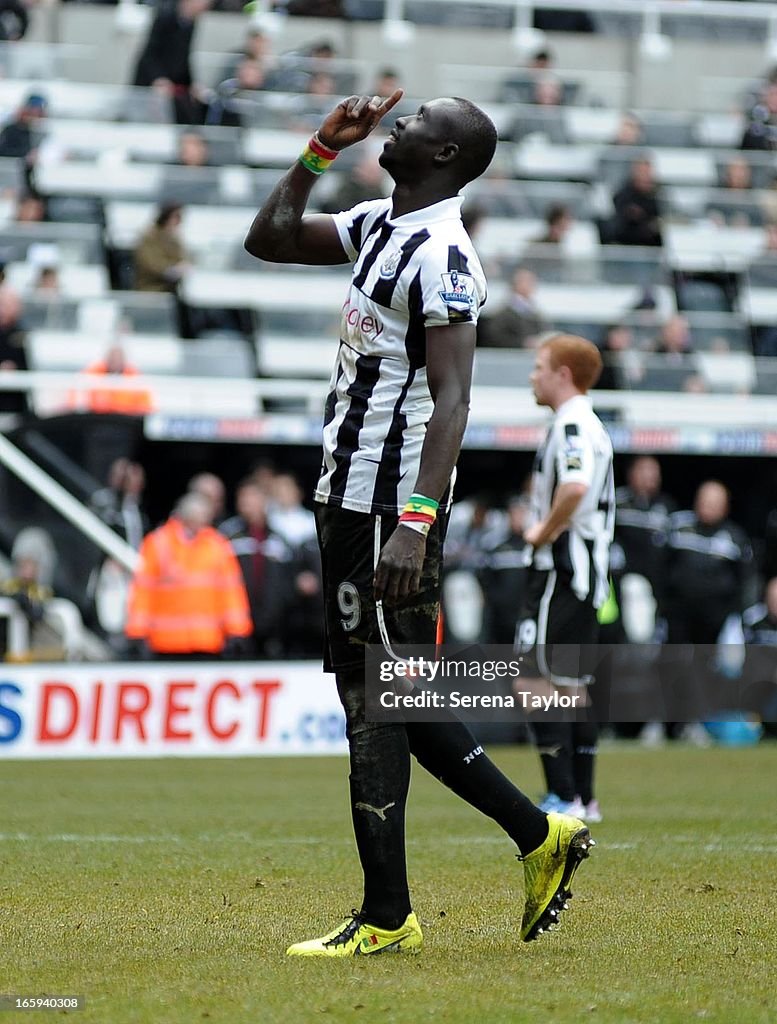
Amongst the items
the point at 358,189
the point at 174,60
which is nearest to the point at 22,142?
the point at 174,60

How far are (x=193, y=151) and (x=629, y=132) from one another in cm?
520

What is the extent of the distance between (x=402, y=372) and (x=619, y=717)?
11164 millimetres

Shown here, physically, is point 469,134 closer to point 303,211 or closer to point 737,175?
point 303,211

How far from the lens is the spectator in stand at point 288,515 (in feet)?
47.9

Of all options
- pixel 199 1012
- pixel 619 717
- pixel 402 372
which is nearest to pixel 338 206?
pixel 619 717

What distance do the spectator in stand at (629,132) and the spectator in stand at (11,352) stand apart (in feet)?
27.3

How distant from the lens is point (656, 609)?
15.5 m

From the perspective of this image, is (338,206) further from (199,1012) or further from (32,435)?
(199,1012)

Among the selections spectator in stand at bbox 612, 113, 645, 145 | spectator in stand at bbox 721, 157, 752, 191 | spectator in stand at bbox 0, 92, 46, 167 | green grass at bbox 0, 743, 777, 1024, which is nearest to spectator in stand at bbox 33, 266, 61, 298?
spectator in stand at bbox 0, 92, 46, 167

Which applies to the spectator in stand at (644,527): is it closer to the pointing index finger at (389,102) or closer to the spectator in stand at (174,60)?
the spectator in stand at (174,60)

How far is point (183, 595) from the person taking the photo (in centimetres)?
1368

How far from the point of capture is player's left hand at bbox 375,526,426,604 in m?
4.60

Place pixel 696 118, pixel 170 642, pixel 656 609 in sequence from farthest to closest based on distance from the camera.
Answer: pixel 696 118 < pixel 656 609 < pixel 170 642

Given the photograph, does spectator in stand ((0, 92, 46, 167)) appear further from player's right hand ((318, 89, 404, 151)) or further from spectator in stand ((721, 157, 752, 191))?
player's right hand ((318, 89, 404, 151))
